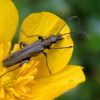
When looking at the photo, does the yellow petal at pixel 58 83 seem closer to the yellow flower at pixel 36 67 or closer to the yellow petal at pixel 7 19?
the yellow flower at pixel 36 67

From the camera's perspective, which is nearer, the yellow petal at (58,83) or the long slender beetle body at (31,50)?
the yellow petal at (58,83)

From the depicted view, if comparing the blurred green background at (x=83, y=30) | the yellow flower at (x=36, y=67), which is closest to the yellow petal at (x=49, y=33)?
the yellow flower at (x=36, y=67)

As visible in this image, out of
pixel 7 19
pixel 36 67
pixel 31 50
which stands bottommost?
pixel 36 67

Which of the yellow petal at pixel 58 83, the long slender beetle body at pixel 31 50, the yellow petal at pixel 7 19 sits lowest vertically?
the yellow petal at pixel 58 83

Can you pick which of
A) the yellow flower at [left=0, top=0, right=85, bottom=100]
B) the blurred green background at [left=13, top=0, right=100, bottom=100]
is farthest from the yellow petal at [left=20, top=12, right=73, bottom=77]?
the blurred green background at [left=13, top=0, right=100, bottom=100]

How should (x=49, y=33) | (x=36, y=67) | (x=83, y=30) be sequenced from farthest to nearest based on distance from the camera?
(x=83, y=30)
(x=49, y=33)
(x=36, y=67)

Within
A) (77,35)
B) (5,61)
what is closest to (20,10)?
(77,35)

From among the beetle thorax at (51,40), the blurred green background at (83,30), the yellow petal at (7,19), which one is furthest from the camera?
the blurred green background at (83,30)

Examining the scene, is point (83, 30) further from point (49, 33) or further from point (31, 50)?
point (31, 50)

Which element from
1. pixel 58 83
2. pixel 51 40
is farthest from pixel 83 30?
pixel 58 83
